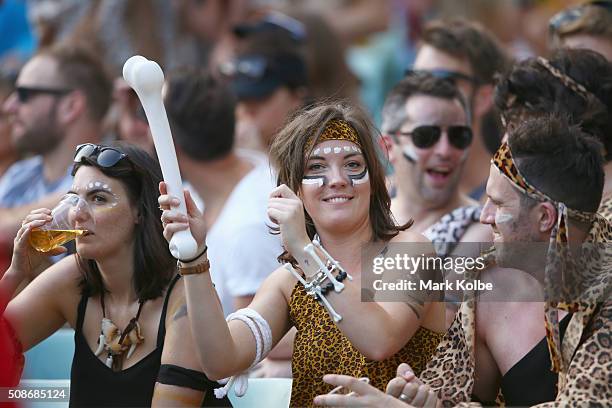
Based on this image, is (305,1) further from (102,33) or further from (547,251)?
(547,251)

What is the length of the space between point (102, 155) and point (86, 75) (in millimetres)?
2935

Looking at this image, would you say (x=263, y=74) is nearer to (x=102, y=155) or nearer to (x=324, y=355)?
(x=102, y=155)

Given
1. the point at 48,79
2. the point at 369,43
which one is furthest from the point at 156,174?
the point at 369,43

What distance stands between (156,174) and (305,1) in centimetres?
590

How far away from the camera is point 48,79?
21.1 ft

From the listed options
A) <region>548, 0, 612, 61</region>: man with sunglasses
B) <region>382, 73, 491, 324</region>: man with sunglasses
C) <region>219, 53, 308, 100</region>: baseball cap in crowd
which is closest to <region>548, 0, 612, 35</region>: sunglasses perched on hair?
<region>548, 0, 612, 61</region>: man with sunglasses

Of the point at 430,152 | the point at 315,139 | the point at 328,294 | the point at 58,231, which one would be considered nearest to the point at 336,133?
the point at 315,139

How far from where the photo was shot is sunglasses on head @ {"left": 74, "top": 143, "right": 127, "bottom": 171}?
375 cm

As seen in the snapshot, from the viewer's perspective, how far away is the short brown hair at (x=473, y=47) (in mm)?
5891

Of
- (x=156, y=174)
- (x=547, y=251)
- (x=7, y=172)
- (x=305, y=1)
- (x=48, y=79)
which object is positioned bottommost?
(x=547, y=251)

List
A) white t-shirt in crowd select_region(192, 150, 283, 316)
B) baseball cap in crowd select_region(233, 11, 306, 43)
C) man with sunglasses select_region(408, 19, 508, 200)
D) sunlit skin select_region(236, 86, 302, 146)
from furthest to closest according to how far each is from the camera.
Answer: baseball cap in crowd select_region(233, 11, 306, 43), sunlit skin select_region(236, 86, 302, 146), man with sunglasses select_region(408, 19, 508, 200), white t-shirt in crowd select_region(192, 150, 283, 316)

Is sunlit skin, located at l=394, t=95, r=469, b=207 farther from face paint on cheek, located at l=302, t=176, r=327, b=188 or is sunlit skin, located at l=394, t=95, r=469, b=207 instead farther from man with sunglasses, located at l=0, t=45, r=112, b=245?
man with sunglasses, located at l=0, t=45, r=112, b=245

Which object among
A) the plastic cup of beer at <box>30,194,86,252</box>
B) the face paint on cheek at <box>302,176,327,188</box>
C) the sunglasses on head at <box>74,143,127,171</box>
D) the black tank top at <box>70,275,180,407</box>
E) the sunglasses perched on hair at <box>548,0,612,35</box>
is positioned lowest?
the black tank top at <box>70,275,180,407</box>

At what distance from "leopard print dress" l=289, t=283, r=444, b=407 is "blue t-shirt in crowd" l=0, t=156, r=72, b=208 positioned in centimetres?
288
